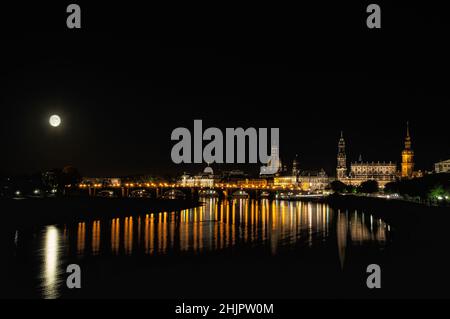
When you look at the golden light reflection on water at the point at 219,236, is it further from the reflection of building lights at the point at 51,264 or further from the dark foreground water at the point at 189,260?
the reflection of building lights at the point at 51,264

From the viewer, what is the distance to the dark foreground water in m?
17.9

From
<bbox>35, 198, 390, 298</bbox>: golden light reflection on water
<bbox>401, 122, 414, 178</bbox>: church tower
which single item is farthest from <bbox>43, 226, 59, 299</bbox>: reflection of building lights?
<bbox>401, 122, 414, 178</bbox>: church tower

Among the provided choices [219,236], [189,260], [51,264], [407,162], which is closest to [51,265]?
[51,264]

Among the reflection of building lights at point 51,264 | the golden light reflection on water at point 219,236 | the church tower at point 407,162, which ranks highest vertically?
the church tower at point 407,162

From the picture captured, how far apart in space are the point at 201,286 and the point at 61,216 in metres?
31.0

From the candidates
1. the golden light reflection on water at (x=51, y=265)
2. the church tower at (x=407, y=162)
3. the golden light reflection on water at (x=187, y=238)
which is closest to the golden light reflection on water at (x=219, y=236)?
the golden light reflection on water at (x=187, y=238)

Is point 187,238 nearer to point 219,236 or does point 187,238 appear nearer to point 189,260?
point 219,236

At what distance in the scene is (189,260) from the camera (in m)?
25.0

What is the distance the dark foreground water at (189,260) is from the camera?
1794 centimetres

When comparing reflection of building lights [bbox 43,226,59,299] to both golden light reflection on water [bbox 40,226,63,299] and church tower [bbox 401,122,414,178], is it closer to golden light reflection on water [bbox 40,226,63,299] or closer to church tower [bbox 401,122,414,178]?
golden light reflection on water [bbox 40,226,63,299]
